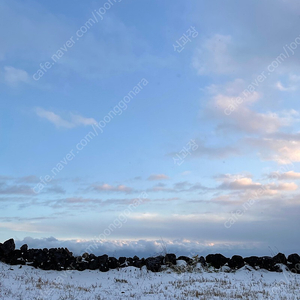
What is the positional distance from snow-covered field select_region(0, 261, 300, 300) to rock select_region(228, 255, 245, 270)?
1.39 ft

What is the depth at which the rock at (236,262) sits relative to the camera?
2475 cm

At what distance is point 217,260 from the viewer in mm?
25141

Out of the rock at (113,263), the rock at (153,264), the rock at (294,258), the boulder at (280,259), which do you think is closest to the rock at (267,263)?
the boulder at (280,259)

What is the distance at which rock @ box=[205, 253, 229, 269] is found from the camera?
82.1 feet

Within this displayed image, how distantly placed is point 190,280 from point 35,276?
10247 mm

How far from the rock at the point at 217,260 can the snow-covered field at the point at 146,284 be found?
1.87 feet

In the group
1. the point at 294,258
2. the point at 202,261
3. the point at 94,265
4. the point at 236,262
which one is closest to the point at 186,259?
the point at 202,261

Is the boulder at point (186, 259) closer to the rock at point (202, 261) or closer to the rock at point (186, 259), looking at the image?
the rock at point (186, 259)

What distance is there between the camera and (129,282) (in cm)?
2105

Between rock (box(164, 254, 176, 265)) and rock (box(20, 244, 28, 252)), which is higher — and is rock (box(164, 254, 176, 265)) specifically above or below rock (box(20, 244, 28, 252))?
below

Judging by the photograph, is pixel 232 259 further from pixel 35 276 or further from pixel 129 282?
pixel 35 276

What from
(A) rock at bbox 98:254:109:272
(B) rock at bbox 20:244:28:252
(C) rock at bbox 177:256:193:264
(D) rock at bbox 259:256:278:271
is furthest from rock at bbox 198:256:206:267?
(B) rock at bbox 20:244:28:252

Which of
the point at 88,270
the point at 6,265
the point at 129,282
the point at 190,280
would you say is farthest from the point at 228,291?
the point at 6,265

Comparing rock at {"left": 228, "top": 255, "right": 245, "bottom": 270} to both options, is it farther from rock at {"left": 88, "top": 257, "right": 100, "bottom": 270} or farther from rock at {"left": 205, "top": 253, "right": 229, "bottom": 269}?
rock at {"left": 88, "top": 257, "right": 100, "bottom": 270}
